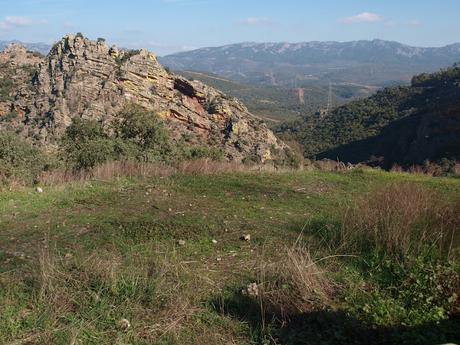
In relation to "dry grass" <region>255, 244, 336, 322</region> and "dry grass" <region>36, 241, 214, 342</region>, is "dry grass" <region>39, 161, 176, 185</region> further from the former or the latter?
"dry grass" <region>255, 244, 336, 322</region>

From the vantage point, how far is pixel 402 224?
15.6ft

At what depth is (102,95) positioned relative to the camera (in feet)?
158

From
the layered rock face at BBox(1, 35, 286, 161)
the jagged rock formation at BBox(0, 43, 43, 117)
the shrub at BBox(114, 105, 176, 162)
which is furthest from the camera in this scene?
the jagged rock formation at BBox(0, 43, 43, 117)

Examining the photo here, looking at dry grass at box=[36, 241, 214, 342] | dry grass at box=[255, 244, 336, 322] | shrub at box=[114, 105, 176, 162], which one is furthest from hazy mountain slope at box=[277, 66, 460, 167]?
dry grass at box=[36, 241, 214, 342]

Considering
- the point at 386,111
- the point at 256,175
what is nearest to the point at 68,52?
the point at 386,111

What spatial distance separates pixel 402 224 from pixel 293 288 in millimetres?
1650

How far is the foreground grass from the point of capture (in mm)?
3387

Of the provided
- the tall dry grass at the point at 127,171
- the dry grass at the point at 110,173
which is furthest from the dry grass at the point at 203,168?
the dry grass at the point at 110,173

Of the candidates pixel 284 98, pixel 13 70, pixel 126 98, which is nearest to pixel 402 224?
pixel 126 98

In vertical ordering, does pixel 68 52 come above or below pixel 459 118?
above

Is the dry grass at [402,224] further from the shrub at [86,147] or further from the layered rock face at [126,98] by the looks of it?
the layered rock face at [126,98]

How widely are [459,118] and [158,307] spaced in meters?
50.0

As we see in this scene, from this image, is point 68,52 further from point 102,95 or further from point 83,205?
point 83,205

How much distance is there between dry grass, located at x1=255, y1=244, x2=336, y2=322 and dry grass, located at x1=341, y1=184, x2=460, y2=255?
0.94 meters
